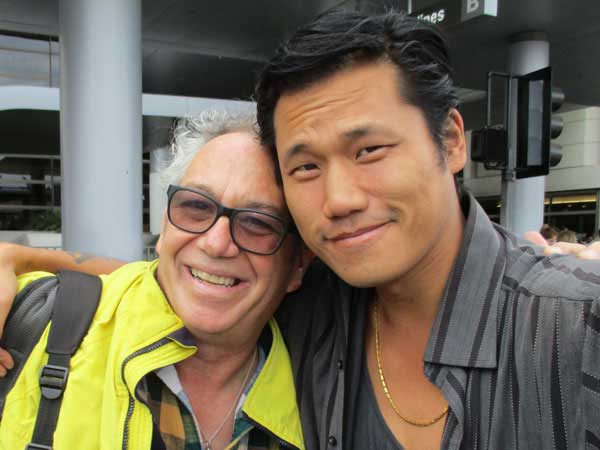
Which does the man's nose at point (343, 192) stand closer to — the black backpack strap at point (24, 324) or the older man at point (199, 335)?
the older man at point (199, 335)

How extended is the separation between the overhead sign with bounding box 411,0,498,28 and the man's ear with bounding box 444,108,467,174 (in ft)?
9.68

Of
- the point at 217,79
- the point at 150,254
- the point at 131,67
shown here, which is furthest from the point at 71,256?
the point at 150,254

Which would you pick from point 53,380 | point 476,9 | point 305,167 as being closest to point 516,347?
point 305,167

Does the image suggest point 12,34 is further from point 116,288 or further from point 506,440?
point 506,440

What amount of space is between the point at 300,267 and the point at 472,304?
70cm

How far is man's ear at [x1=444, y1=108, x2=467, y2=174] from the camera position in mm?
1790

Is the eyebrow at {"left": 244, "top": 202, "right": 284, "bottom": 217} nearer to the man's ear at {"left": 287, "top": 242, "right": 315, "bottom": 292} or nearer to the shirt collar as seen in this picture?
the man's ear at {"left": 287, "top": 242, "right": 315, "bottom": 292}

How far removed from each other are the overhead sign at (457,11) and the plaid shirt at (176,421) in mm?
3726

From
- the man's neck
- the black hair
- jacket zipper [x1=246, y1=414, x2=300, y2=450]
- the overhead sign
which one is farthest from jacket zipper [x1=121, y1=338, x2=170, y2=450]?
the overhead sign

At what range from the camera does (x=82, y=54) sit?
4805mm

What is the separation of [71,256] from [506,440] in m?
1.85

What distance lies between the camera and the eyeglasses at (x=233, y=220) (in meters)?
1.84

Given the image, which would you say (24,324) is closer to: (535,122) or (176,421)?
(176,421)

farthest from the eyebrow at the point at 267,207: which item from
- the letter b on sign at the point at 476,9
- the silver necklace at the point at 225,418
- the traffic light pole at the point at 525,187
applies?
the traffic light pole at the point at 525,187
